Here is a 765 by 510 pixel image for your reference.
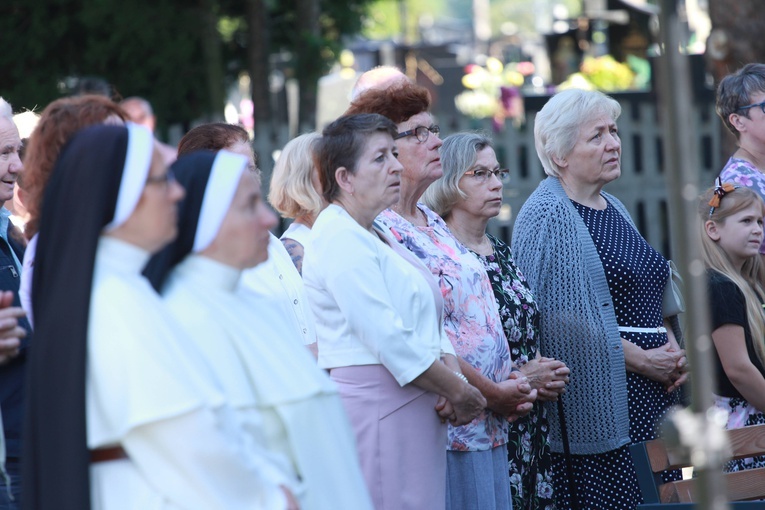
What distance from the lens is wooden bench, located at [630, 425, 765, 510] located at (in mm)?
3758

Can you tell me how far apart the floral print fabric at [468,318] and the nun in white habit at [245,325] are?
1.72m

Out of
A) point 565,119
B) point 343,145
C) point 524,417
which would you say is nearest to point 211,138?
point 343,145

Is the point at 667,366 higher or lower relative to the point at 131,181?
lower

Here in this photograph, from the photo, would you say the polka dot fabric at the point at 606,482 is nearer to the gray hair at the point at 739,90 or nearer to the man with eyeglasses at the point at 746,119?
the man with eyeglasses at the point at 746,119

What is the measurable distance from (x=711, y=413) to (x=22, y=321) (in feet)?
7.71

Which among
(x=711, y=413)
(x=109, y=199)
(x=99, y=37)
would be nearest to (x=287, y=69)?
(x=99, y=37)

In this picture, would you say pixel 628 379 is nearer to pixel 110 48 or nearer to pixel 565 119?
pixel 565 119

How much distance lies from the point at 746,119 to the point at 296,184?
91.8 inches

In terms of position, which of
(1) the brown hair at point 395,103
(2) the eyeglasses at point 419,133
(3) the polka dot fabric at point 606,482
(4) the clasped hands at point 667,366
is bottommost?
(3) the polka dot fabric at point 606,482

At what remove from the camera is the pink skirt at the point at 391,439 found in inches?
159

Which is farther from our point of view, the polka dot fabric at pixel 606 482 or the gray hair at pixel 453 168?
the gray hair at pixel 453 168

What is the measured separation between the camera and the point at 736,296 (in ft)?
15.3

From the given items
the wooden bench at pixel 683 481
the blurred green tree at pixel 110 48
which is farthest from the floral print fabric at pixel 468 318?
the blurred green tree at pixel 110 48

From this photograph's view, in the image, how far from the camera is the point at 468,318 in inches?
180
